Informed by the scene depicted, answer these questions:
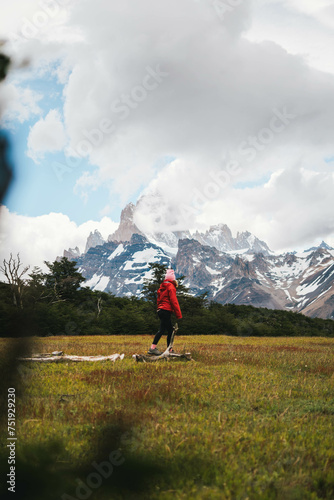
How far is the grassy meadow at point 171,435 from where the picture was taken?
1773 millimetres

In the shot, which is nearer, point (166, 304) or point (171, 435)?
point (171, 435)

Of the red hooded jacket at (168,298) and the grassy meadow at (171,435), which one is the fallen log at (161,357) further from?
the grassy meadow at (171,435)

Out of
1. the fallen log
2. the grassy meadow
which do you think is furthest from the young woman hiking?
the grassy meadow

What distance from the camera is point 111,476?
176 cm

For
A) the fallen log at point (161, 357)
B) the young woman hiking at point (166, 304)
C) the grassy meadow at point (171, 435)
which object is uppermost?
the young woman hiking at point (166, 304)

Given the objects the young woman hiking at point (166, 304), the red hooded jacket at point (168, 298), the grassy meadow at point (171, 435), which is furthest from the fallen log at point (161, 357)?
the grassy meadow at point (171, 435)

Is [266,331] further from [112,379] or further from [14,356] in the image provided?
[14,356]

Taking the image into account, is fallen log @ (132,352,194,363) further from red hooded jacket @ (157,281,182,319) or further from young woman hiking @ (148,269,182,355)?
red hooded jacket @ (157,281,182,319)

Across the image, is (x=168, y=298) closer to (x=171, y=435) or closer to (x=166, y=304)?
(x=166, y=304)

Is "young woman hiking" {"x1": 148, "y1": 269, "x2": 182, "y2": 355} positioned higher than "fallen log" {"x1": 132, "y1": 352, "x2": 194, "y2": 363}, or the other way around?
"young woman hiking" {"x1": 148, "y1": 269, "x2": 182, "y2": 355}

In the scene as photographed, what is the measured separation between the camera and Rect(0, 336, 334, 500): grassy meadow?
1.77m

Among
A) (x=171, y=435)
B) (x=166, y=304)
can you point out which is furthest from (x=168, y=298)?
(x=171, y=435)

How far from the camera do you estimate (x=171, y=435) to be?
4453mm

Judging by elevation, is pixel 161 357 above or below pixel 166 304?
below
